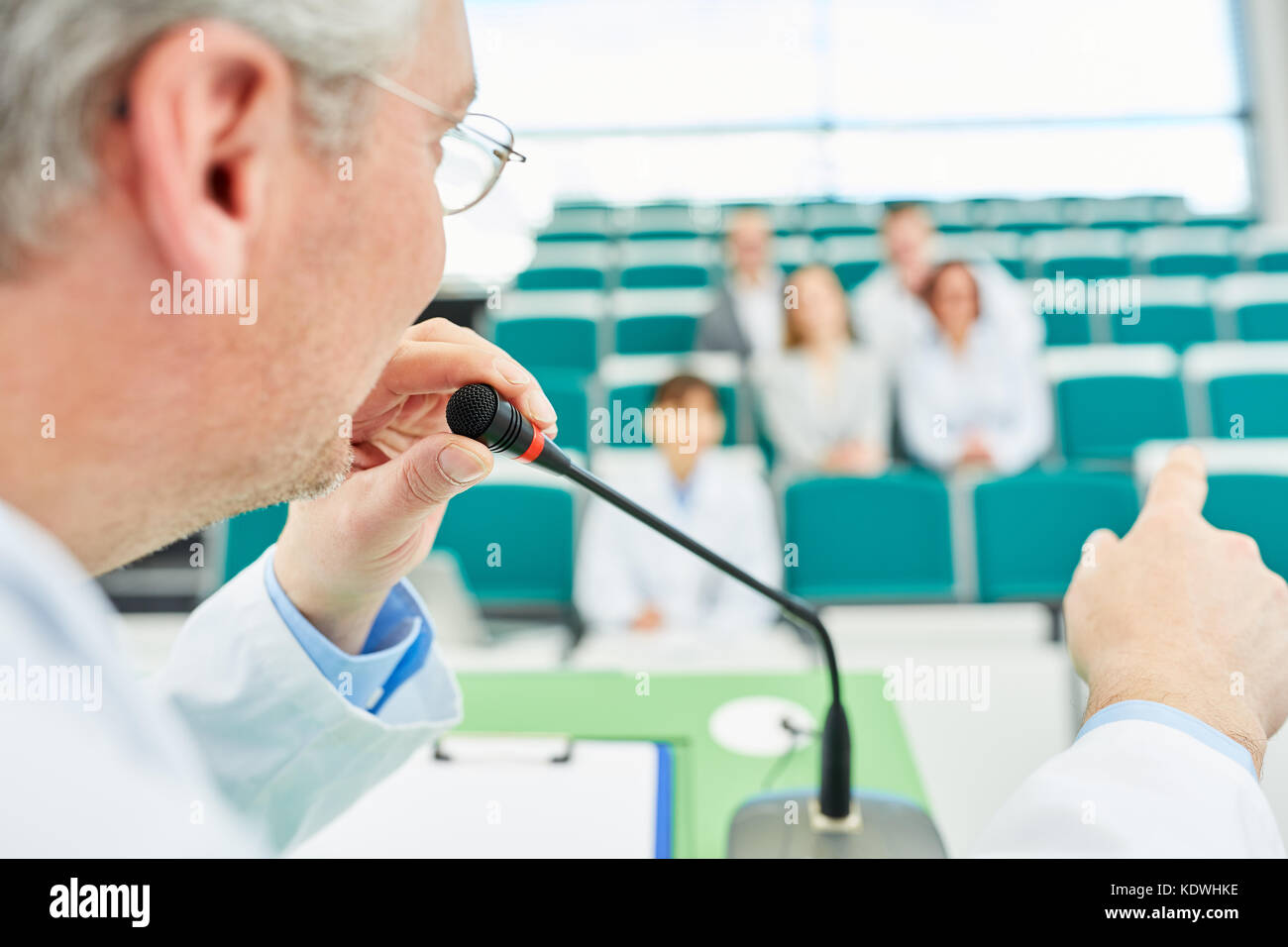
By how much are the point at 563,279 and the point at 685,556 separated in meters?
1.86

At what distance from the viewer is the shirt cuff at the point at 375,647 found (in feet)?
1.56

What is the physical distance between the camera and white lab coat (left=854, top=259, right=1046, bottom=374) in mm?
2152

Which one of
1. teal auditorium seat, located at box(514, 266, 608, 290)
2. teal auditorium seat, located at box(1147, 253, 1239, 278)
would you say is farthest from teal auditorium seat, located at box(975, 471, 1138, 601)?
teal auditorium seat, located at box(1147, 253, 1239, 278)

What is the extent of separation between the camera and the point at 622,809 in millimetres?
540

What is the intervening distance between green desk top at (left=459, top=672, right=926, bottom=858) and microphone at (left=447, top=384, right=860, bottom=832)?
1.7 inches

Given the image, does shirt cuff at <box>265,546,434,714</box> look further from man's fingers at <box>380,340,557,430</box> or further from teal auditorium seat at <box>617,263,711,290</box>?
teal auditorium seat at <box>617,263,711,290</box>

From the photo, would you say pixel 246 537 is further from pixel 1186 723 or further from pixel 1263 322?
pixel 1263 322

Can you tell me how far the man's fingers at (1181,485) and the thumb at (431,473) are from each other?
355 mm

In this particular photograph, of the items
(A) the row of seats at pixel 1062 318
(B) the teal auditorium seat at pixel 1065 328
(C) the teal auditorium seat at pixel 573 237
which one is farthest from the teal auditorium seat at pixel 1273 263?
(C) the teal auditorium seat at pixel 573 237

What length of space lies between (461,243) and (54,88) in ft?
0.68

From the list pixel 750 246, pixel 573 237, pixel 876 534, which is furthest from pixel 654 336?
pixel 876 534

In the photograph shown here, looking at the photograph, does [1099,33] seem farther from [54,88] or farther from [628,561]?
[54,88]

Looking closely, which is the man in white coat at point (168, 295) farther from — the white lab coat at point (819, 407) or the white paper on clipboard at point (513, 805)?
the white lab coat at point (819, 407)

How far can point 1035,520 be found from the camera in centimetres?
120
